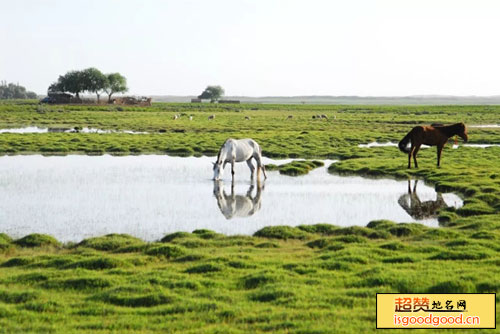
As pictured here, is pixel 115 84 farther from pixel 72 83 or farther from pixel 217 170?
pixel 217 170

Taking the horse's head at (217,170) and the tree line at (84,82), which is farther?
the tree line at (84,82)

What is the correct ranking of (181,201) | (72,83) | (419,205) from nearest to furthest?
(419,205) < (181,201) < (72,83)

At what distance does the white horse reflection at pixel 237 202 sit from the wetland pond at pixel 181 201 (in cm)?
4

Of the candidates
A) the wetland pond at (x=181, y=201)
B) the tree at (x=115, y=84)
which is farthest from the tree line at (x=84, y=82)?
the wetland pond at (x=181, y=201)

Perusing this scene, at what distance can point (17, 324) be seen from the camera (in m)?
10.7

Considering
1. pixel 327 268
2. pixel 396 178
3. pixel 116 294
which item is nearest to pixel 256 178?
pixel 396 178

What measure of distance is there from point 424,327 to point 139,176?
75.2 feet

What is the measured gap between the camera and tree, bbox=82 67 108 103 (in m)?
178

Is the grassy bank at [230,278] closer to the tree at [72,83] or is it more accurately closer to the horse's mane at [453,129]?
the horse's mane at [453,129]

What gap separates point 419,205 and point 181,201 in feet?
30.1

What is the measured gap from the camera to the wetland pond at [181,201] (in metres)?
20.5

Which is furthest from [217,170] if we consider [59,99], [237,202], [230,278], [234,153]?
[59,99]

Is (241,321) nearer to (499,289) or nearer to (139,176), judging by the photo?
(499,289)

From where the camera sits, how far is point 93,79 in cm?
17838
